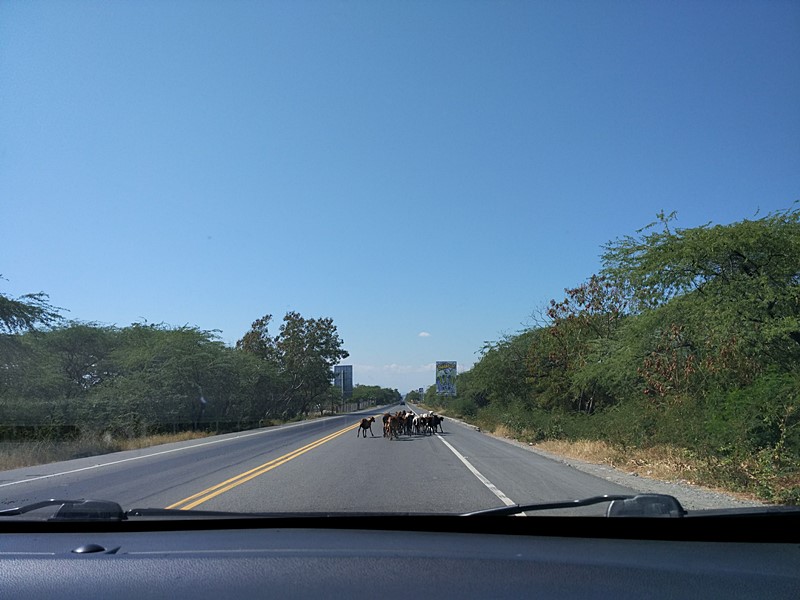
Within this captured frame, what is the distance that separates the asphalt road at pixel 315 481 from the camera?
1023 centimetres

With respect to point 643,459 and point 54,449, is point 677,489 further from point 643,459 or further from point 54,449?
point 54,449

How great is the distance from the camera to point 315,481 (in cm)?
1317

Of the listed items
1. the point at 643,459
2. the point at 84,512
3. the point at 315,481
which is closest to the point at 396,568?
the point at 84,512

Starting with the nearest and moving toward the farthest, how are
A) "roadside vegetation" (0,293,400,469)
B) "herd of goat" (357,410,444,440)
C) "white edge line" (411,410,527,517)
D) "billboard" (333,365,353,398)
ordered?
1. "white edge line" (411,410,527,517)
2. "roadside vegetation" (0,293,400,469)
3. "herd of goat" (357,410,444,440)
4. "billboard" (333,365,353,398)

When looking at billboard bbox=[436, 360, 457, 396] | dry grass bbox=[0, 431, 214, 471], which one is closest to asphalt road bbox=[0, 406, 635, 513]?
dry grass bbox=[0, 431, 214, 471]

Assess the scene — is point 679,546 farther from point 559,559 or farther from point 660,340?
point 660,340

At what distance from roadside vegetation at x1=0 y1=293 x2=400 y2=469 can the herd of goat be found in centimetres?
1127

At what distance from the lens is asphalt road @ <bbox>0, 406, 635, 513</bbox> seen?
33.6 ft

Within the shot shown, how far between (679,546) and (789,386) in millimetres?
10791

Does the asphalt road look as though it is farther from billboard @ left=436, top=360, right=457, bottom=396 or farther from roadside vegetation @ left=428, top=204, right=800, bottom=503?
billboard @ left=436, top=360, right=457, bottom=396

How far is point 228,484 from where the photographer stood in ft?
42.5

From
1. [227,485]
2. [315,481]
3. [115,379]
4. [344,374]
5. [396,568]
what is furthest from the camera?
[344,374]

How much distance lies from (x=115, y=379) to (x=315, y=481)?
93.5ft

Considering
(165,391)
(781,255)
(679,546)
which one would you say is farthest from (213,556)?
(165,391)
